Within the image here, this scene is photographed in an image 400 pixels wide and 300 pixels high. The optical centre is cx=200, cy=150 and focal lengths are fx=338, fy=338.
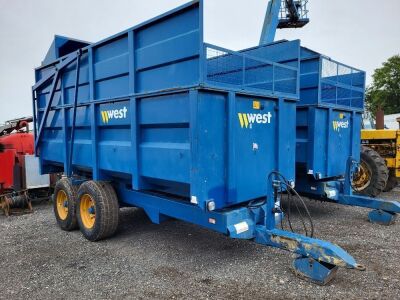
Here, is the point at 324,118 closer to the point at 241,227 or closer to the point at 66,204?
the point at 241,227

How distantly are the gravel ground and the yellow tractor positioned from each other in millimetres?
1692

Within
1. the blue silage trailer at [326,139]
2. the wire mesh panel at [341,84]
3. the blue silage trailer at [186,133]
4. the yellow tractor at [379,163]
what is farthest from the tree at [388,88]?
the blue silage trailer at [186,133]

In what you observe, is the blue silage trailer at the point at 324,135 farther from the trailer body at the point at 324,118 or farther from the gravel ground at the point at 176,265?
the gravel ground at the point at 176,265

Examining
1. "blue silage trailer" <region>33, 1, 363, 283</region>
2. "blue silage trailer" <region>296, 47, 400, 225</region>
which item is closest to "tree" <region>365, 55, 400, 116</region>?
"blue silage trailer" <region>296, 47, 400, 225</region>

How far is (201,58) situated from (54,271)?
2.86 m

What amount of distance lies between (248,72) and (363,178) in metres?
4.33

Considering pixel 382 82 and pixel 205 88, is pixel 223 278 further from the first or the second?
pixel 382 82

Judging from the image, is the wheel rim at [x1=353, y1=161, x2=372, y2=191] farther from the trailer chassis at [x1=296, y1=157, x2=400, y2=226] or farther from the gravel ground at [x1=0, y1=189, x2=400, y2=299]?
the gravel ground at [x1=0, y1=189, x2=400, y2=299]

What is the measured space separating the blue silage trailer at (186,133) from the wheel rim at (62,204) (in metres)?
0.21

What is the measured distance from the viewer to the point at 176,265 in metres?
3.92

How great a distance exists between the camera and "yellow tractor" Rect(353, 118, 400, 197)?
6.92 m

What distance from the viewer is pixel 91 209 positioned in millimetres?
4816

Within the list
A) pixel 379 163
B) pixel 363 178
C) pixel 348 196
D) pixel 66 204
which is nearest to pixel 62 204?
pixel 66 204

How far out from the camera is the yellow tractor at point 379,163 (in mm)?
6918
